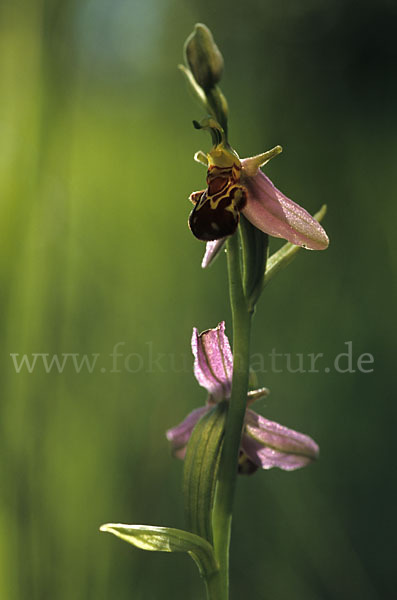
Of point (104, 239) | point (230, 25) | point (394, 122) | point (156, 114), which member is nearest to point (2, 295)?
point (104, 239)

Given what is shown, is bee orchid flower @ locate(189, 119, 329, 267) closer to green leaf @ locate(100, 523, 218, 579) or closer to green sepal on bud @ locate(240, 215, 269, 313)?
green sepal on bud @ locate(240, 215, 269, 313)

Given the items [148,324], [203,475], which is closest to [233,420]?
[203,475]

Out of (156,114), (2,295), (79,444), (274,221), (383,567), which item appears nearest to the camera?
(274,221)

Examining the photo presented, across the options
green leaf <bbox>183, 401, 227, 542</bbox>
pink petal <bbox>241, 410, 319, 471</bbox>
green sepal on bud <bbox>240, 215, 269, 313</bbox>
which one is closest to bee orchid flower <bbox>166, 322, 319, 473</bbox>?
pink petal <bbox>241, 410, 319, 471</bbox>

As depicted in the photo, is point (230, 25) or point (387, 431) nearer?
point (387, 431)

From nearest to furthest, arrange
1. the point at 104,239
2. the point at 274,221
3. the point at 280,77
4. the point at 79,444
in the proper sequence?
the point at 274,221
the point at 79,444
the point at 104,239
the point at 280,77

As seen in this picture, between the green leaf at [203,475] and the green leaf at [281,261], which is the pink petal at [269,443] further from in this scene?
the green leaf at [281,261]

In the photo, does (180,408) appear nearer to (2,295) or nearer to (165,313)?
(165,313)

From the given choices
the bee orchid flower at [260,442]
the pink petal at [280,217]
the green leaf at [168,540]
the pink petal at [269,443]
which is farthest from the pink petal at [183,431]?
the pink petal at [280,217]
